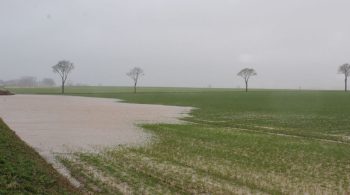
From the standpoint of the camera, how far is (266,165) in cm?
1427

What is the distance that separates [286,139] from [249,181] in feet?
37.5

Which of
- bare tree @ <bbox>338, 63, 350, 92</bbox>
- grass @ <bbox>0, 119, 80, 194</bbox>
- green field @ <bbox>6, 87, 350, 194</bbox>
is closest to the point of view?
grass @ <bbox>0, 119, 80, 194</bbox>

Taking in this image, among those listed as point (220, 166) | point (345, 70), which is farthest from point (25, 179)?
point (345, 70)

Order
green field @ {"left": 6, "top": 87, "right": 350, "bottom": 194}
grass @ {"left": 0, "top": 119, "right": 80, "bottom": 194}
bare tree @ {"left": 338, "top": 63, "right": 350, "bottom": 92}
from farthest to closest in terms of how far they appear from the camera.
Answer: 1. bare tree @ {"left": 338, "top": 63, "right": 350, "bottom": 92}
2. green field @ {"left": 6, "top": 87, "right": 350, "bottom": 194}
3. grass @ {"left": 0, "top": 119, "right": 80, "bottom": 194}

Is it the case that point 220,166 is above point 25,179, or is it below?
below

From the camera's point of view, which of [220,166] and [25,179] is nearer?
[25,179]

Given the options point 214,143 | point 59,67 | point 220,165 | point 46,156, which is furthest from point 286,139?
point 59,67

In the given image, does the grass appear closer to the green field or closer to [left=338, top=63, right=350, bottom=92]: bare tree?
the green field

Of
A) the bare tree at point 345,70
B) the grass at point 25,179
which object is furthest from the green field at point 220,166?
the bare tree at point 345,70

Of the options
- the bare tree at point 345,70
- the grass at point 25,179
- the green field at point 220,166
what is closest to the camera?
the grass at point 25,179

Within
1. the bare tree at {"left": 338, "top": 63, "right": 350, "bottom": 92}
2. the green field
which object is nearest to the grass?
the green field

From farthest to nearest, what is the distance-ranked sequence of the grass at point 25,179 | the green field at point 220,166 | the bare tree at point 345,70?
the bare tree at point 345,70 → the green field at point 220,166 → the grass at point 25,179

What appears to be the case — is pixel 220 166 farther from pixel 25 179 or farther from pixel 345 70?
pixel 345 70

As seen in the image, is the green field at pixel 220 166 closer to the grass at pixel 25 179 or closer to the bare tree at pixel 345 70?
the grass at pixel 25 179
